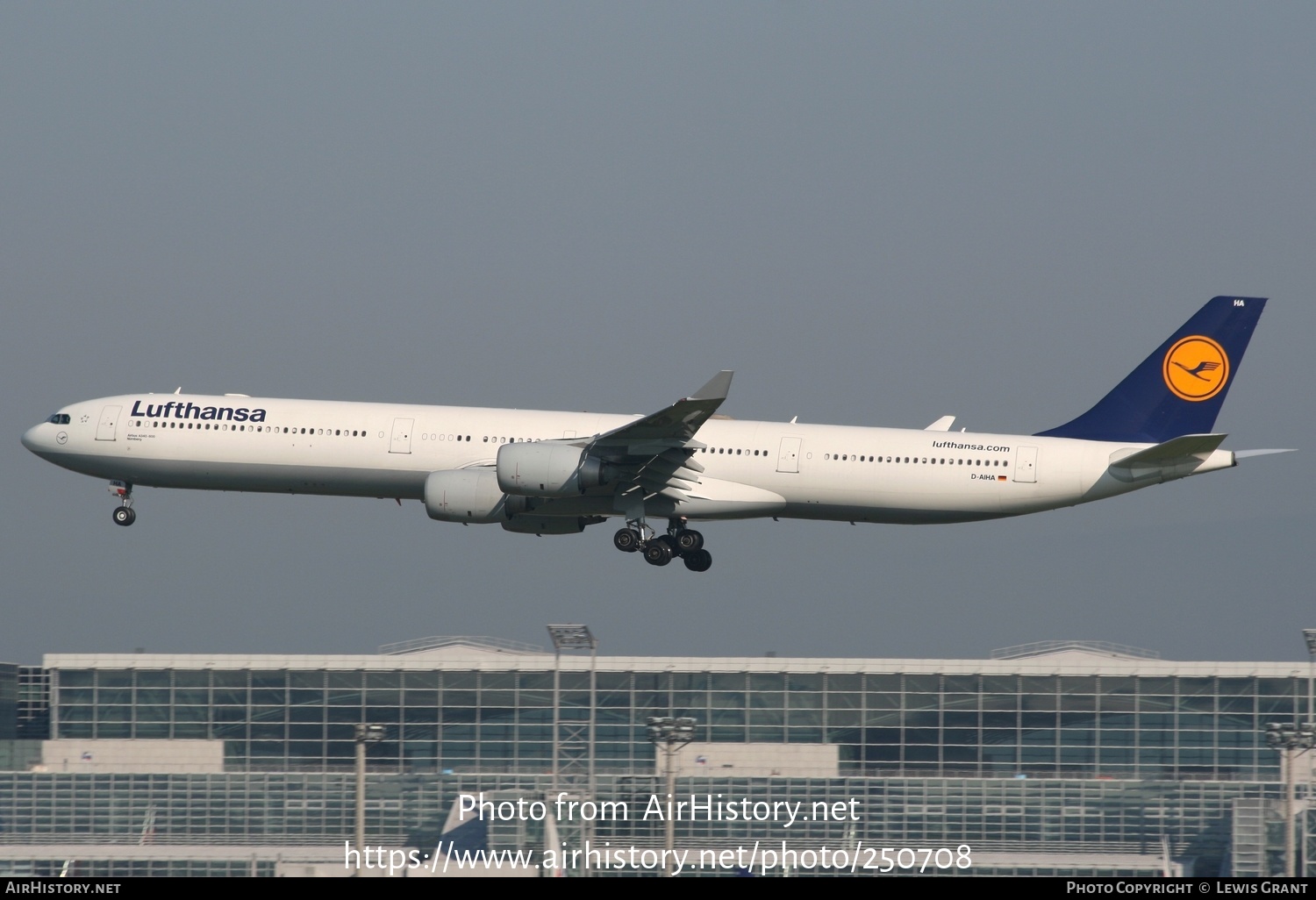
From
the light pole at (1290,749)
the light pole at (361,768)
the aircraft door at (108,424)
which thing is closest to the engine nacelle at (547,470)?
the light pole at (361,768)

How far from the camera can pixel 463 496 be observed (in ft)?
139

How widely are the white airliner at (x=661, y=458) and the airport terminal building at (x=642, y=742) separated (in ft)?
60.4

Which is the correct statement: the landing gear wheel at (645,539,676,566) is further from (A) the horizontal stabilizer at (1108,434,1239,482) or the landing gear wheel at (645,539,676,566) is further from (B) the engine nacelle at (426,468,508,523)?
(A) the horizontal stabilizer at (1108,434,1239,482)

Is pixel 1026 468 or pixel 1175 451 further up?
pixel 1175 451

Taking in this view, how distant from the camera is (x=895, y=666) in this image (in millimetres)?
63938

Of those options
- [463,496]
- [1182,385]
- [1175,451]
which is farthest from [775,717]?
[1175,451]

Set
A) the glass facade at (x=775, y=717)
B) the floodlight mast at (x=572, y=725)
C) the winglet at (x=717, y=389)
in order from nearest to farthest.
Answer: the winglet at (x=717, y=389), the floodlight mast at (x=572, y=725), the glass facade at (x=775, y=717)

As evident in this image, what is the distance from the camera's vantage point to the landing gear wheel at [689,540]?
148 feet

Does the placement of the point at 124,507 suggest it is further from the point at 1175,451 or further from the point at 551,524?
the point at 1175,451

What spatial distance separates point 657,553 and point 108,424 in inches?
678

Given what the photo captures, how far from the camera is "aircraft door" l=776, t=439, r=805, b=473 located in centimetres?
4294

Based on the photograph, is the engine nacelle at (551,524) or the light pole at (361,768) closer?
the light pole at (361,768)

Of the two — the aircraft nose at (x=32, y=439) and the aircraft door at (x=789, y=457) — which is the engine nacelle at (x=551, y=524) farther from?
the aircraft nose at (x=32, y=439)

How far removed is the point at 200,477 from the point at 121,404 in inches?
144
